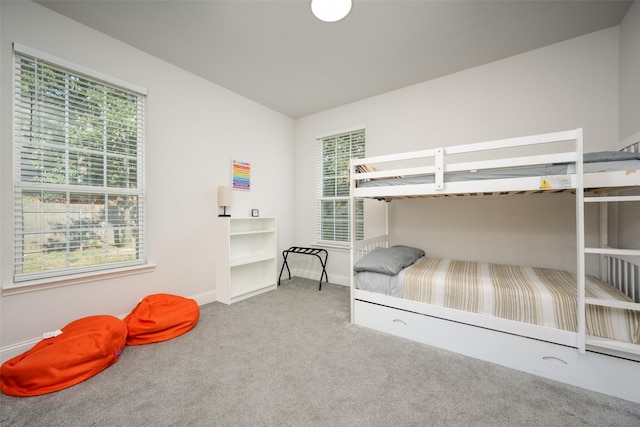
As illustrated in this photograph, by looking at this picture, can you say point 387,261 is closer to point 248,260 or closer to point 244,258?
point 248,260

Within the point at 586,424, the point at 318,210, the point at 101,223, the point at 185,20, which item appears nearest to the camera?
the point at 586,424

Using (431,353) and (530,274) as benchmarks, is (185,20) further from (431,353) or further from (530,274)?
(530,274)

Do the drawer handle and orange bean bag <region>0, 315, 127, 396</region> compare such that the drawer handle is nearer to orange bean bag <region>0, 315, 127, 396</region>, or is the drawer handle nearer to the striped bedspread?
the striped bedspread

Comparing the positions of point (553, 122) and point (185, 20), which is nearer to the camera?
point (185, 20)

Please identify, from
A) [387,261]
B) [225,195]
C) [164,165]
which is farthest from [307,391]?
[164,165]

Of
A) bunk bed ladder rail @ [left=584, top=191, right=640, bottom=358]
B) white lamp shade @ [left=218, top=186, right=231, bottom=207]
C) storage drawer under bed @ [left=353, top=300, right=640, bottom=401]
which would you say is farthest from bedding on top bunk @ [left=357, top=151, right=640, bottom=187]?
white lamp shade @ [left=218, top=186, right=231, bottom=207]

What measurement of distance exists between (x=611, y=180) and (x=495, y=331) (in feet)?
3.90

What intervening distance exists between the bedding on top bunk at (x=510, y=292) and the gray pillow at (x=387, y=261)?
25mm

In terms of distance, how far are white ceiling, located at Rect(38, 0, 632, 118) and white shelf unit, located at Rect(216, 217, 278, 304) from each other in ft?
5.80

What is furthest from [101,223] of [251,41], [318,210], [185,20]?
[318,210]

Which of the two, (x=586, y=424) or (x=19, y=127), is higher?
(x=19, y=127)

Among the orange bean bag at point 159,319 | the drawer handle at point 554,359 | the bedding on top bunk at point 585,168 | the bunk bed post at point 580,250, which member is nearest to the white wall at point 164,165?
the orange bean bag at point 159,319

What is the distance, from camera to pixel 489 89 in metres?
2.62

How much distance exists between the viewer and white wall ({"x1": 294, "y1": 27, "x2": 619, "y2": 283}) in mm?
2199
